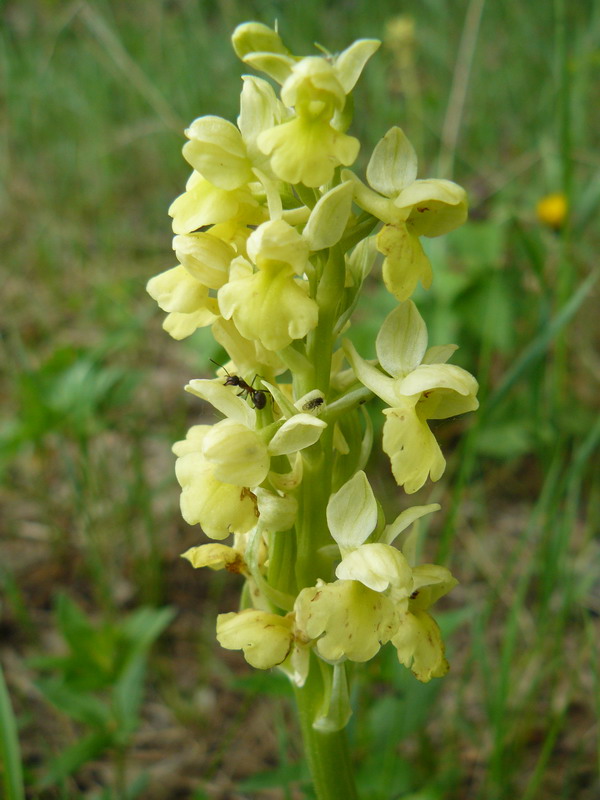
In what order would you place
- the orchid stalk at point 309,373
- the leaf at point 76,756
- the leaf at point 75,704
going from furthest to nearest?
the leaf at point 75,704
the leaf at point 76,756
the orchid stalk at point 309,373

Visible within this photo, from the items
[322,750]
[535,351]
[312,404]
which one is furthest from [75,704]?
[535,351]

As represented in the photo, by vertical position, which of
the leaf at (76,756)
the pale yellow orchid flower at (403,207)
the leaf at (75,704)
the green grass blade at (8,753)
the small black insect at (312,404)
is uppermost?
the pale yellow orchid flower at (403,207)

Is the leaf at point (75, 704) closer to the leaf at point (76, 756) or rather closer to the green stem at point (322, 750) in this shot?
the leaf at point (76, 756)

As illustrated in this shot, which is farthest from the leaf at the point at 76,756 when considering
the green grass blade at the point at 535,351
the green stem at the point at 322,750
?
the green grass blade at the point at 535,351

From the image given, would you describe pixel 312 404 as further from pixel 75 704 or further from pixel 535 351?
pixel 75 704

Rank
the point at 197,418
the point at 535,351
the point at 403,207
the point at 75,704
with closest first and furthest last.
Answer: the point at 403,207 → the point at 535,351 → the point at 75,704 → the point at 197,418

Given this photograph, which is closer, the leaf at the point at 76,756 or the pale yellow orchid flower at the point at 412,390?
the pale yellow orchid flower at the point at 412,390
